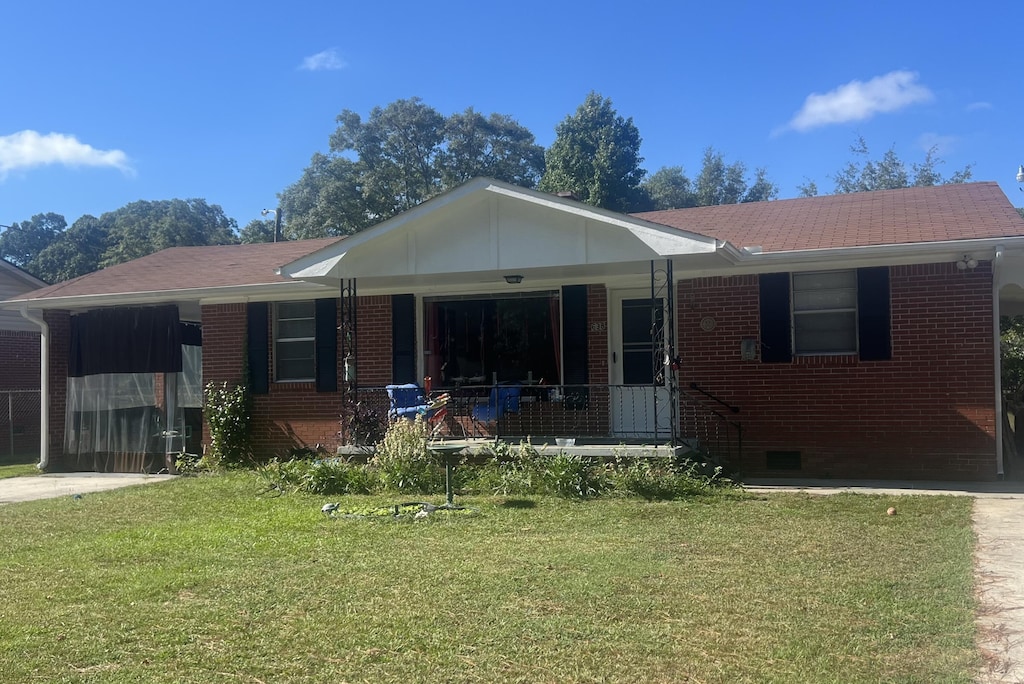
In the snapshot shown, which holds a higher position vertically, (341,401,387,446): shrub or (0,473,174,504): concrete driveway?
(341,401,387,446): shrub

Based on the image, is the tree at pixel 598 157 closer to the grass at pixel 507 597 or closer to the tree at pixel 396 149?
the tree at pixel 396 149

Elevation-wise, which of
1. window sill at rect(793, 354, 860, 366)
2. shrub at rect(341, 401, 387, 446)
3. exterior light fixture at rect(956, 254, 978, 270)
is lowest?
shrub at rect(341, 401, 387, 446)

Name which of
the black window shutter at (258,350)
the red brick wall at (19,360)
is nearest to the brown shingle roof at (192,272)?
the black window shutter at (258,350)

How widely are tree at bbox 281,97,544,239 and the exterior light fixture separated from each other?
101ft

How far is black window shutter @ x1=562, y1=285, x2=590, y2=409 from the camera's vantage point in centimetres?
1148

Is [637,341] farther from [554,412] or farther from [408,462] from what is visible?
[408,462]

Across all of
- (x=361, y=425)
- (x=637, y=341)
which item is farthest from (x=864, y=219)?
(x=361, y=425)

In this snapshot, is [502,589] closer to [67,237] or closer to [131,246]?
[131,246]

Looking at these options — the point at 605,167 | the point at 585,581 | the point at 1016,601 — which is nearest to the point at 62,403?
the point at 585,581

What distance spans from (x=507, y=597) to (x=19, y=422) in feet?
52.6

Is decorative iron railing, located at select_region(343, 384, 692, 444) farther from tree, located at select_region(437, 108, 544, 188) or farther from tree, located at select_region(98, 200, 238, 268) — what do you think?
tree, located at select_region(98, 200, 238, 268)

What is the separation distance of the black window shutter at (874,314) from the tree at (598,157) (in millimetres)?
21480

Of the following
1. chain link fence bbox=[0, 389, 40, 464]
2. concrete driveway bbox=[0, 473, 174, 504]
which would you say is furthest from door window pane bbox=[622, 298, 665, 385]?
chain link fence bbox=[0, 389, 40, 464]

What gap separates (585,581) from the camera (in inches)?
209
